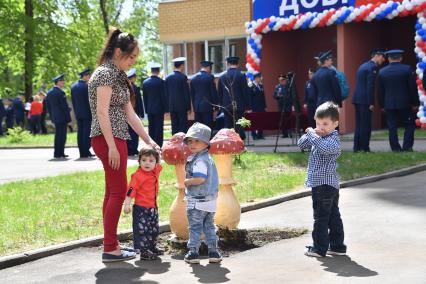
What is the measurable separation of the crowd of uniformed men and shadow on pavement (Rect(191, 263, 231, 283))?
27.6 feet

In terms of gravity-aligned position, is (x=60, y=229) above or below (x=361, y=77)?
below

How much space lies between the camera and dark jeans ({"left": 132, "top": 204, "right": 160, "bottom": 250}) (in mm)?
7539

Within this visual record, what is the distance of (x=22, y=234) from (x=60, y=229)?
0.43 metres

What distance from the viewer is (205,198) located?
7.39 meters

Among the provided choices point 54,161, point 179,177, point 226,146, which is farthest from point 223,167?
point 54,161

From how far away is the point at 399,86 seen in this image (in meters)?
16.3

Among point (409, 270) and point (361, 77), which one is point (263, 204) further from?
point (361, 77)

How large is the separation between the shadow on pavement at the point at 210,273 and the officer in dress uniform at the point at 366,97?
33.0ft

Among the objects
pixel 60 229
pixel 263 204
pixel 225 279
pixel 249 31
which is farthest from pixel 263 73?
pixel 225 279

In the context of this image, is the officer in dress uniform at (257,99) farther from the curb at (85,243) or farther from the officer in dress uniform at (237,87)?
the curb at (85,243)

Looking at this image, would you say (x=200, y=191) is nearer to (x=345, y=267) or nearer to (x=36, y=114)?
(x=345, y=267)

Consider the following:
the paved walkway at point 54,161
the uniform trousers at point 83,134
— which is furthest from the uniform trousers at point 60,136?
the uniform trousers at point 83,134

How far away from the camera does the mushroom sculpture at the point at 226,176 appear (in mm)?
8195

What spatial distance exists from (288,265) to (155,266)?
3.54 feet
